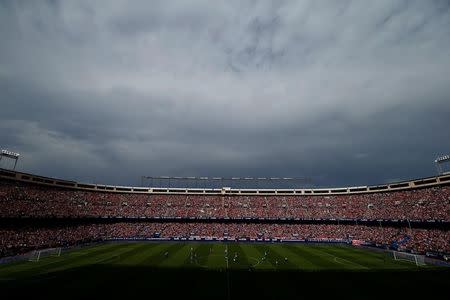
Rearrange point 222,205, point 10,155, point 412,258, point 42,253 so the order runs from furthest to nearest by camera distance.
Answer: point 222,205 < point 10,155 < point 42,253 < point 412,258

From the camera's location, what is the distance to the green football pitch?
2527cm

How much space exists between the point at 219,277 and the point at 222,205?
5854cm

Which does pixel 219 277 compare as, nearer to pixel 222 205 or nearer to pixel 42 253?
pixel 42 253

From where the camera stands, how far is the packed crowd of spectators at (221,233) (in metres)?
50.8

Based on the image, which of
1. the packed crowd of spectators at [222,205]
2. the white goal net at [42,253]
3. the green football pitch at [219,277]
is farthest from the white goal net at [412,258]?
the white goal net at [42,253]

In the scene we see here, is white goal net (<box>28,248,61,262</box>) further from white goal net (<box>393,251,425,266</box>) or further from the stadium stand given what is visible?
white goal net (<box>393,251,425,266</box>)

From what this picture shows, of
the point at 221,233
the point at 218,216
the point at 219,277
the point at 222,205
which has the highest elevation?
the point at 222,205

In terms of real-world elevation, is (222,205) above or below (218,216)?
above

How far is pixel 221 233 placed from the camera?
7569cm

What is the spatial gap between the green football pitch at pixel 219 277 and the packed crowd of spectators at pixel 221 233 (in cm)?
1198

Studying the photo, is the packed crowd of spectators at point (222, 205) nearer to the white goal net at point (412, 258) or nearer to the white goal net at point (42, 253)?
the white goal net at point (42, 253)

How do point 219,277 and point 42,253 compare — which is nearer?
point 219,277

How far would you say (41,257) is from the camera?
44.0 m

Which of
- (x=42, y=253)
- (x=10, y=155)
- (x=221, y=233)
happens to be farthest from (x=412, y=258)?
(x=10, y=155)
